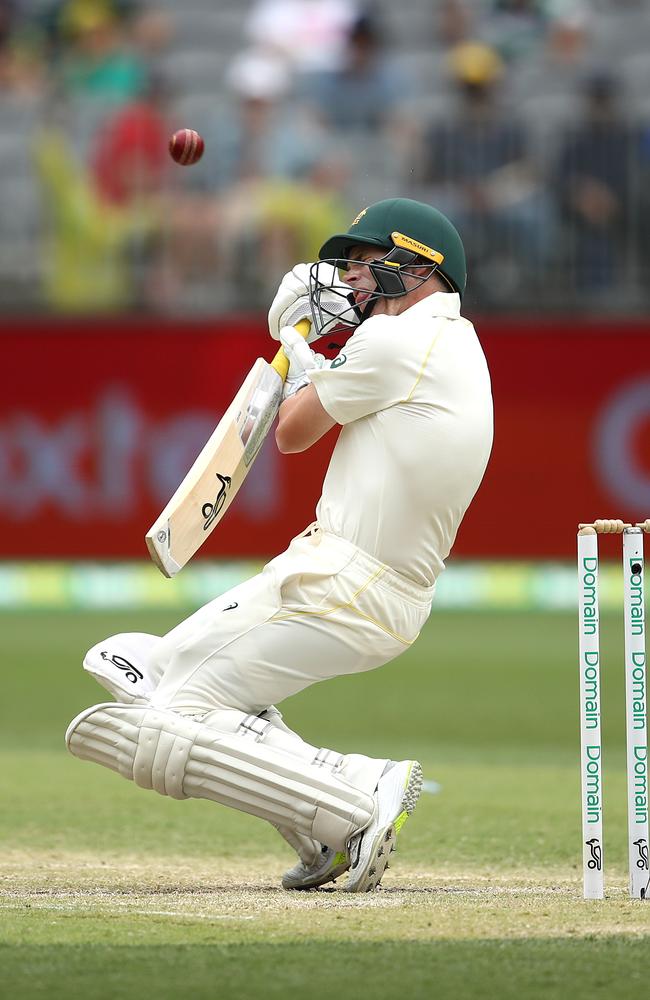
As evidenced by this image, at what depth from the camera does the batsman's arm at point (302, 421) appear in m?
4.42

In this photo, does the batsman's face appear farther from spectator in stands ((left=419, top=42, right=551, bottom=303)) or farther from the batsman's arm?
spectator in stands ((left=419, top=42, right=551, bottom=303))

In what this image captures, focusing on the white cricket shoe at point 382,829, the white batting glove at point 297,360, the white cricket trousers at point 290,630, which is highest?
the white batting glove at point 297,360

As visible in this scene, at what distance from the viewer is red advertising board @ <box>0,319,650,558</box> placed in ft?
41.9

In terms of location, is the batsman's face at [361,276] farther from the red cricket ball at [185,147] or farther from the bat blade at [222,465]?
the red cricket ball at [185,147]

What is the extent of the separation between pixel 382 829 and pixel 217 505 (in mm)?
956

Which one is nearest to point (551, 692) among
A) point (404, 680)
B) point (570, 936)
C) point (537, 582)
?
point (404, 680)

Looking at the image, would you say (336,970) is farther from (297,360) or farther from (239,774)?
(297,360)

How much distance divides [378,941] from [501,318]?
9.46 meters

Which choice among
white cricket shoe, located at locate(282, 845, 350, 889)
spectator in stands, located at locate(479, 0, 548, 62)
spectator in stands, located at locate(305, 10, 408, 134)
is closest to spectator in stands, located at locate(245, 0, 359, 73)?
spectator in stands, located at locate(305, 10, 408, 134)

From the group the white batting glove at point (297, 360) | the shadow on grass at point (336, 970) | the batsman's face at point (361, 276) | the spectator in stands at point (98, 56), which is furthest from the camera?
the spectator in stands at point (98, 56)

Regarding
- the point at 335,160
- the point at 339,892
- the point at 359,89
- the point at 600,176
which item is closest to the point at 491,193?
the point at 600,176

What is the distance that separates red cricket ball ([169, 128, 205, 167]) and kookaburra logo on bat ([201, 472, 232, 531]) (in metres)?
1.11

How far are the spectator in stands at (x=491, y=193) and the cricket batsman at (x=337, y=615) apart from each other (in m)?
7.96

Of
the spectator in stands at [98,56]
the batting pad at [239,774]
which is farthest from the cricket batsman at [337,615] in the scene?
the spectator in stands at [98,56]
